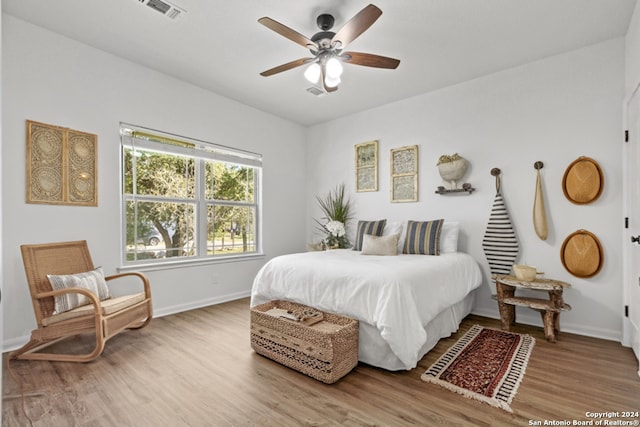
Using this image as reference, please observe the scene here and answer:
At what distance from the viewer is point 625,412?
6.75 ft

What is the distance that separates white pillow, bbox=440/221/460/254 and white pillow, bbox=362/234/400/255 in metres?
0.52

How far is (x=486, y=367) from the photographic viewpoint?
2.60 m

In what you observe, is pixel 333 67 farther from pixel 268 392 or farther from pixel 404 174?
pixel 268 392

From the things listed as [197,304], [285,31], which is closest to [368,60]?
[285,31]

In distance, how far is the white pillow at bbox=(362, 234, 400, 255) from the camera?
3.75m

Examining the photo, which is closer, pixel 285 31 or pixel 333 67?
pixel 285 31

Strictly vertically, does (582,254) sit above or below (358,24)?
below

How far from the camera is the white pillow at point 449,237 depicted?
12.6 feet

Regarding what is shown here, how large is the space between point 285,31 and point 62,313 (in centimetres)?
276

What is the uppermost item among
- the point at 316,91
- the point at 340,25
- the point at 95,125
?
the point at 340,25

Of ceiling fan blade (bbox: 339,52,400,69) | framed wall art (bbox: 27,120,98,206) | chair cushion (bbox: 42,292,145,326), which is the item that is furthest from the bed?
framed wall art (bbox: 27,120,98,206)

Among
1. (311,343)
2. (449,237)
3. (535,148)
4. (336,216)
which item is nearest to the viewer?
(311,343)

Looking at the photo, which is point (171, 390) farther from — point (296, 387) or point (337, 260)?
point (337, 260)

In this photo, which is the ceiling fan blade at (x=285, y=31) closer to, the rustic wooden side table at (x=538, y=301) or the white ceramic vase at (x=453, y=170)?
the white ceramic vase at (x=453, y=170)
